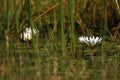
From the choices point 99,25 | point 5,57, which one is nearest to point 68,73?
point 5,57

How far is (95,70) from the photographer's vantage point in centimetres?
258

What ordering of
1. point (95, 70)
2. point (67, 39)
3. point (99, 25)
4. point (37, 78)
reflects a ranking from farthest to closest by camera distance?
point (99, 25) → point (67, 39) → point (95, 70) → point (37, 78)

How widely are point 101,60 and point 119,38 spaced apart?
66 centimetres

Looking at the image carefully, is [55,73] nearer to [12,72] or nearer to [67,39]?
[12,72]

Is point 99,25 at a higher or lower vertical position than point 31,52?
higher

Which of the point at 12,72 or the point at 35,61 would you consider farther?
the point at 35,61

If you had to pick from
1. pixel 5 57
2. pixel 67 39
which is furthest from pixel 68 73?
pixel 67 39

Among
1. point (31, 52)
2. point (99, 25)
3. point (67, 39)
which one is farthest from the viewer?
point (99, 25)

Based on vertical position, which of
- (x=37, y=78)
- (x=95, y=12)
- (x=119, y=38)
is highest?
(x=95, y=12)

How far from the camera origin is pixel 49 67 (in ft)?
8.74

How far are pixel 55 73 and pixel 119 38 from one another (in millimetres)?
1077

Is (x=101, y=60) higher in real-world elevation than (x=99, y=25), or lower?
lower

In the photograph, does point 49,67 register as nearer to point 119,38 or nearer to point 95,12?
point 119,38

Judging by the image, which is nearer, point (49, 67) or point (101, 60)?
point (49, 67)
